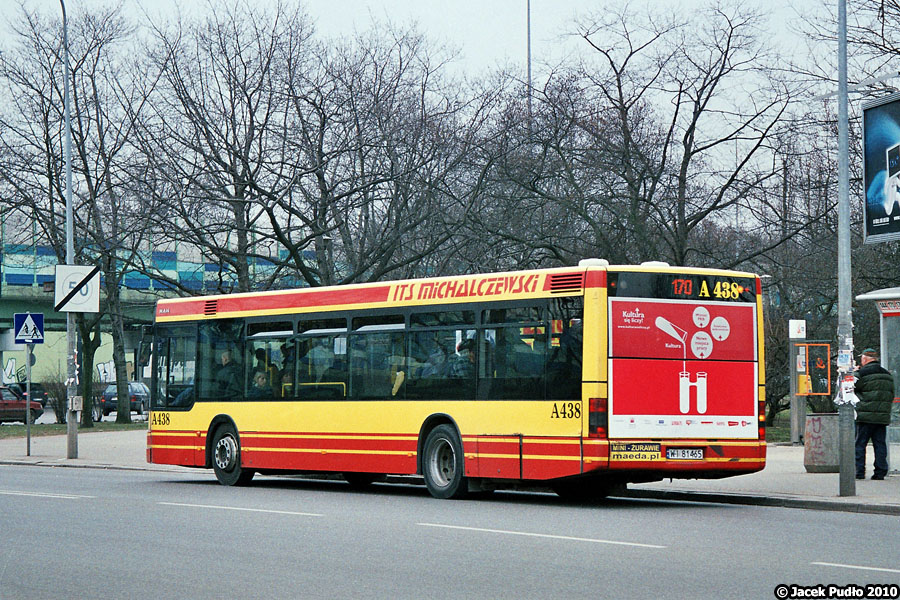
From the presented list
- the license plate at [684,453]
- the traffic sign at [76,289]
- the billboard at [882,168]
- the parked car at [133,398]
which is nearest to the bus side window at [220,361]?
the license plate at [684,453]

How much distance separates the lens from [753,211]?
30.7 meters

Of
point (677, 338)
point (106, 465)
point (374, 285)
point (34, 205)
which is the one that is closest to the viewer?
point (677, 338)

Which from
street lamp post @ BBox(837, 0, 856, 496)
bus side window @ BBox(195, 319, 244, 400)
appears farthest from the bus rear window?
bus side window @ BBox(195, 319, 244, 400)

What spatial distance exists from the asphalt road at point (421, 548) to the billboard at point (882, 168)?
4.57 meters

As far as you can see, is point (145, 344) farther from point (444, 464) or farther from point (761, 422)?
point (761, 422)

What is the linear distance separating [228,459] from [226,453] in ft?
0.33

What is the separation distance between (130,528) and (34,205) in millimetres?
27968

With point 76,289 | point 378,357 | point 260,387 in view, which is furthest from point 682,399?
point 76,289

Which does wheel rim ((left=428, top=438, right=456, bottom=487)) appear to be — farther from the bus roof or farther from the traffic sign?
the traffic sign

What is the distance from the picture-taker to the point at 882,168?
17891 millimetres

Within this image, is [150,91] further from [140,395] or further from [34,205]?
[140,395]

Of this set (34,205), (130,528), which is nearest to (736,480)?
(130,528)

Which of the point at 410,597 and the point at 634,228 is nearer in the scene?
the point at 410,597

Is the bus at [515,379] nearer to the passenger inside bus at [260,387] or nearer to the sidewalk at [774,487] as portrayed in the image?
the passenger inside bus at [260,387]
